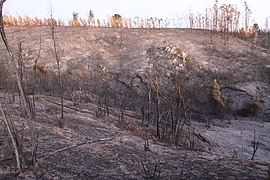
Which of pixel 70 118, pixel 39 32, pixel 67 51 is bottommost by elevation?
pixel 70 118

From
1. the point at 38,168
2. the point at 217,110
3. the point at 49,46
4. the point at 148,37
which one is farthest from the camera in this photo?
the point at 148,37

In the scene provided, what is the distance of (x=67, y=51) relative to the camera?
13633 mm

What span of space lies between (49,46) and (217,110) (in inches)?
330

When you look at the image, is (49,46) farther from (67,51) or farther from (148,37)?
(148,37)

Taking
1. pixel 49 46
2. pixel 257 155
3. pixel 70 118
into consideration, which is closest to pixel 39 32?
pixel 49 46

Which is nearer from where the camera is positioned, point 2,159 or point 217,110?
point 2,159

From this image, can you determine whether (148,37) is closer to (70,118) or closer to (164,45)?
(164,45)

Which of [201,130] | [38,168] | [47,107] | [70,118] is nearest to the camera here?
[38,168]

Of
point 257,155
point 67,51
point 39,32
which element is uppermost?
point 39,32

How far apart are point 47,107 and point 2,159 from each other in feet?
11.1

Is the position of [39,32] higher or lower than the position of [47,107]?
higher

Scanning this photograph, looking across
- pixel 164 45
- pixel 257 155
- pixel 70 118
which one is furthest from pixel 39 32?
pixel 257 155

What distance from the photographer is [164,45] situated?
13648 millimetres

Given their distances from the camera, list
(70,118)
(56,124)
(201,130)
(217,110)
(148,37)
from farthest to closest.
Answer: (148,37), (217,110), (201,130), (70,118), (56,124)
